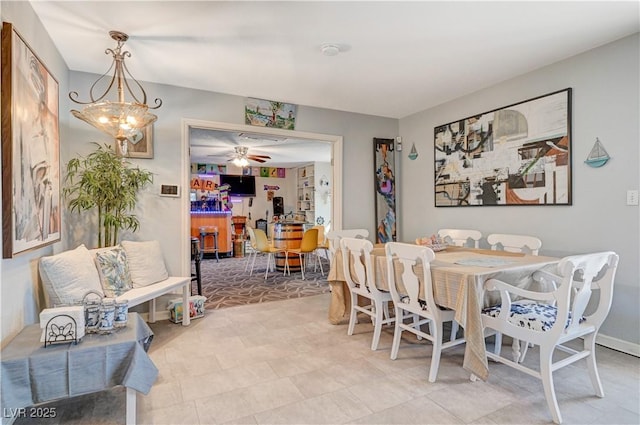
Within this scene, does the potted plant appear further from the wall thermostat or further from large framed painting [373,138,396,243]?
large framed painting [373,138,396,243]

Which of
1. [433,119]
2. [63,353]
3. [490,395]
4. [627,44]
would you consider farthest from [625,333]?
[63,353]

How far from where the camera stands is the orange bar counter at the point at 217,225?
762cm

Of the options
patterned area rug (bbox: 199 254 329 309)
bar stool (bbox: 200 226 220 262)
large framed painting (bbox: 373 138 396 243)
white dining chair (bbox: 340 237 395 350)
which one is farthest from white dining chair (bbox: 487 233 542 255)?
bar stool (bbox: 200 226 220 262)

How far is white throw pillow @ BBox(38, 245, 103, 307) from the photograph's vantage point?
2062 millimetres

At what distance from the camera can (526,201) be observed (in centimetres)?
321

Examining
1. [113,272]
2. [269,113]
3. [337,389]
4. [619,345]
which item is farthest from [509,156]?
[113,272]

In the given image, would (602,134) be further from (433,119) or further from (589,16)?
(433,119)

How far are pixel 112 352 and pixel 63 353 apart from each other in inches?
7.8

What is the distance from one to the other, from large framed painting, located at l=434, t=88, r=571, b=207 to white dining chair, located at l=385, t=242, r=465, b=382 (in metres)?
1.72

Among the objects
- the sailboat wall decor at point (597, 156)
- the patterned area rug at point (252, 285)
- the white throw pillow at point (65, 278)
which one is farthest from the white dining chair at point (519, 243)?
the white throw pillow at point (65, 278)

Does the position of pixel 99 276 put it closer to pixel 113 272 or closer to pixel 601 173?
pixel 113 272

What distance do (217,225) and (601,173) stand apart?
693cm

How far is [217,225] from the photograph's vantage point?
25.4 ft

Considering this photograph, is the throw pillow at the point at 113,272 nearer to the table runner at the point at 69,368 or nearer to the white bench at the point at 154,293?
the white bench at the point at 154,293
